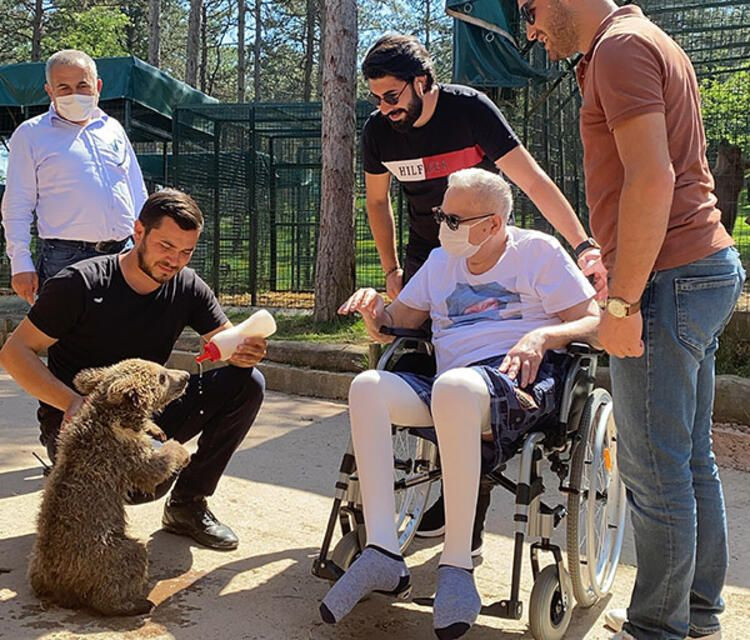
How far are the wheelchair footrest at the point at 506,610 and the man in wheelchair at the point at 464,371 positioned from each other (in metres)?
0.08

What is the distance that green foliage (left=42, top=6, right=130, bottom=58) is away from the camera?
23.0 meters

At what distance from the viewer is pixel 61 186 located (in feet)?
14.3

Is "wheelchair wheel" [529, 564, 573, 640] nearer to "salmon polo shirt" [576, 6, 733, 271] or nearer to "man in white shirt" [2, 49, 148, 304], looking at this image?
"salmon polo shirt" [576, 6, 733, 271]

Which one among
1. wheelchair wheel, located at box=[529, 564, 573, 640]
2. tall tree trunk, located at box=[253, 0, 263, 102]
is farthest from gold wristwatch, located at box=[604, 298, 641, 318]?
tall tree trunk, located at box=[253, 0, 263, 102]

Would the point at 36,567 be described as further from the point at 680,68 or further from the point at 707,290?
the point at 680,68

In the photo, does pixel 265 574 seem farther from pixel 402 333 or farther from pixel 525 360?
pixel 525 360

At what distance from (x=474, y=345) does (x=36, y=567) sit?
1596 millimetres

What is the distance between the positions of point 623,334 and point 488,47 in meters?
4.81

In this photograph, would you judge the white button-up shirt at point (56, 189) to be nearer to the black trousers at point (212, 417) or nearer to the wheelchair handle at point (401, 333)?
the black trousers at point (212, 417)

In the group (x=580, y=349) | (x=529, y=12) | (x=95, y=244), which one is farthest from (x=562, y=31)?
(x=95, y=244)

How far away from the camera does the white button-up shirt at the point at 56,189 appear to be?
4336 mm

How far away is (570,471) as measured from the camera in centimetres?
280

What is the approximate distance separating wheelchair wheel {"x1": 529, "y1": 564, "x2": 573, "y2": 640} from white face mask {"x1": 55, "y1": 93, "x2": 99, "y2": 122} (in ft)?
10.1

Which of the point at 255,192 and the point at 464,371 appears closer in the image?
the point at 464,371
